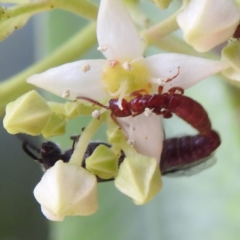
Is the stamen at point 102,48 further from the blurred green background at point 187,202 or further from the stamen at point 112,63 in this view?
the blurred green background at point 187,202

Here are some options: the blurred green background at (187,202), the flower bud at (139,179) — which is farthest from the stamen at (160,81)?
the blurred green background at (187,202)

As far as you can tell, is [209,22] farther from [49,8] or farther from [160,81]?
[49,8]

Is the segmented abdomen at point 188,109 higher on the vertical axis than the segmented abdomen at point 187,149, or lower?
higher

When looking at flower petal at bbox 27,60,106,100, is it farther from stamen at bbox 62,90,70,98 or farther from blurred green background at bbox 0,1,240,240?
A: blurred green background at bbox 0,1,240,240

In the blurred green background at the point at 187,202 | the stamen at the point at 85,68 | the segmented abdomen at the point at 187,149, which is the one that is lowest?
the blurred green background at the point at 187,202

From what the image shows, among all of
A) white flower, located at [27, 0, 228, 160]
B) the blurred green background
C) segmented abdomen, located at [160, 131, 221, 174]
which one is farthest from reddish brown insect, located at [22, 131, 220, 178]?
the blurred green background

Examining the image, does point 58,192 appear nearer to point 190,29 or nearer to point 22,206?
point 190,29

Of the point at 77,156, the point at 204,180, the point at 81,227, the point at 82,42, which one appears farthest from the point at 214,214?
the point at 77,156
